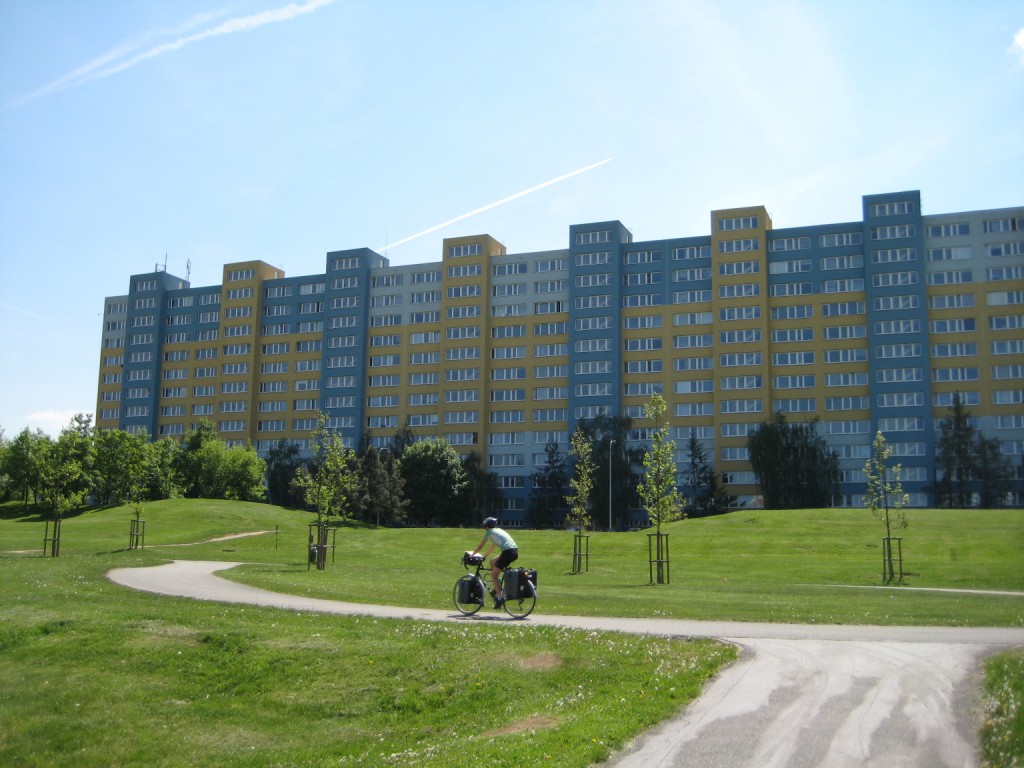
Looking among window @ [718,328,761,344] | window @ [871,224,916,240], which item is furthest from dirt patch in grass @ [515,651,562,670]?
window @ [871,224,916,240]

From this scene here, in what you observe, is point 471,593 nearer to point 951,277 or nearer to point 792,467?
point 792,467

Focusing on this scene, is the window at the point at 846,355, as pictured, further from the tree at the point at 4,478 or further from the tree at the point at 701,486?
the tree at the point at 4,478

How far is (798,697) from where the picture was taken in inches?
476

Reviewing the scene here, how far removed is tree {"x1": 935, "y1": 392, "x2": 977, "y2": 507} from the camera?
98.9 meters

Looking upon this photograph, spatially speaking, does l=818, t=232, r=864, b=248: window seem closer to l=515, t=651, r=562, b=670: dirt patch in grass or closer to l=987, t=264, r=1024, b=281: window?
l=987, t=264, r=1024, b=281: window

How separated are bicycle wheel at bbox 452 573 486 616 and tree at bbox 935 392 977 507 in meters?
91.4

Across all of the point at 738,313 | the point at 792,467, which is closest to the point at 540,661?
the point at 792,467

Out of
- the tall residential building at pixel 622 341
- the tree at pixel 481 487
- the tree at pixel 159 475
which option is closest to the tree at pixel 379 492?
the tree at pixel 481 487

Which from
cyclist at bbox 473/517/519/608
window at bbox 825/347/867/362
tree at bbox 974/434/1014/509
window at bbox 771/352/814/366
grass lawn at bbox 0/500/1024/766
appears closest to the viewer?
grass lawn at bbox 0/500/1024/766

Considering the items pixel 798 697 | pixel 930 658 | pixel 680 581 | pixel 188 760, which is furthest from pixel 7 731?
pixel 680 581

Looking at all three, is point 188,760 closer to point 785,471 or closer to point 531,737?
point 531,737

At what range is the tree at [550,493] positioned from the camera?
369ft

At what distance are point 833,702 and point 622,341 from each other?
358ft

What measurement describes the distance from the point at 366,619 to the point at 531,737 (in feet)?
29.3
